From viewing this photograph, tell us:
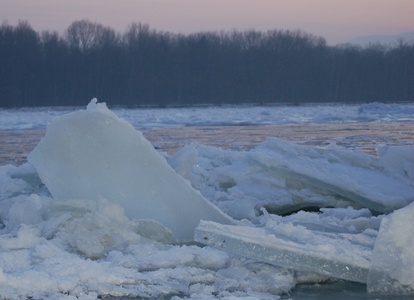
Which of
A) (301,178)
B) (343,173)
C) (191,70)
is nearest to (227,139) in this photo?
(343,173)

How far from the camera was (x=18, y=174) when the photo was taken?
278 inches

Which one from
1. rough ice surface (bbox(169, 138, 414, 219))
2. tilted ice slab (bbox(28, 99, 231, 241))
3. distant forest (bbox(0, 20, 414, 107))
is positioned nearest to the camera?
tilted ice slab (bbox(28, 99, 231, 241))

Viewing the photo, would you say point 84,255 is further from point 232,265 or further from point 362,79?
point 362,79

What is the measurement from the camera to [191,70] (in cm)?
5684

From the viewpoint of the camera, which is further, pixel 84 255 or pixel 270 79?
pixel 270 79

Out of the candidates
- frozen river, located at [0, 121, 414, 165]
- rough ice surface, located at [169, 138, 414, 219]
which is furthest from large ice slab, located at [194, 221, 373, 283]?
frozen river, located at [0, 121, 414, 165]

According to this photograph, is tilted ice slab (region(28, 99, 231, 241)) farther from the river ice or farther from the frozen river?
the frozen river

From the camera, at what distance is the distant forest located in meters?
50.8

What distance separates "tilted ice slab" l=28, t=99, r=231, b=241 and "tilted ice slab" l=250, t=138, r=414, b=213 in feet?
5.24

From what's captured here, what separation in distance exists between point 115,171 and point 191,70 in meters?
51.6

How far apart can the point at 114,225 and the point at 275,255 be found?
114 centimetres

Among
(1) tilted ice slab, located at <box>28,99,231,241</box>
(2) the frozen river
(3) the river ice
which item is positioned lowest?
(2) the frozen river

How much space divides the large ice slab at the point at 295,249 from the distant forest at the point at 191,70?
4284 centimetres

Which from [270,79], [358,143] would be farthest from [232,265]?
[270,79]
